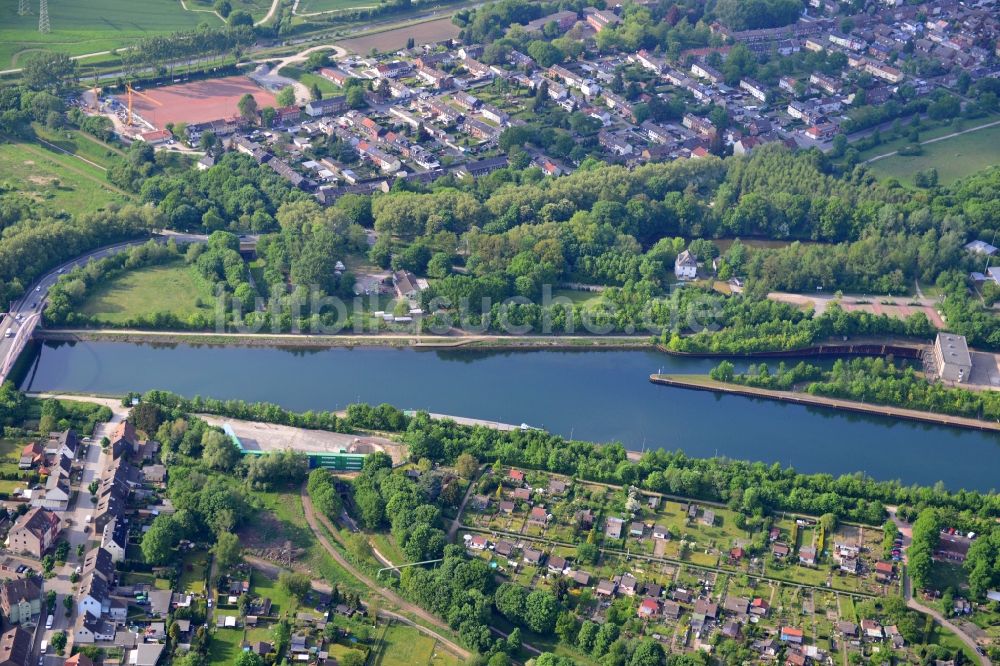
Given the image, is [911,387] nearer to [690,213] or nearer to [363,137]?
[690,213]

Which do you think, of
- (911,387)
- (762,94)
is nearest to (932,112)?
(762,94)

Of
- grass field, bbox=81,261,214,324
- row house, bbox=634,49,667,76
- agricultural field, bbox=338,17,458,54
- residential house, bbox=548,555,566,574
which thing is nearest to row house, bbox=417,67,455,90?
agricultural field, bbox=338,17,458,54

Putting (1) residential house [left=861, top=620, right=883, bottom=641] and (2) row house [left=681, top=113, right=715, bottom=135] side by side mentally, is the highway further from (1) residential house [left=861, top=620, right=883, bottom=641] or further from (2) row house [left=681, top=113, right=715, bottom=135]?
(1) residential house [left=861, top=620, right=883, bottom=641]

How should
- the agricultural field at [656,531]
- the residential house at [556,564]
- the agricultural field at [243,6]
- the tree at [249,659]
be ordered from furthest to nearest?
1. the agricultural field at [243,6]
2. the agricultural field at [656,531]
3. the residential house at [556,564]
4. the tree at [249,659]

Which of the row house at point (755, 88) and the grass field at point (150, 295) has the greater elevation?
the row house at point (755, 88)

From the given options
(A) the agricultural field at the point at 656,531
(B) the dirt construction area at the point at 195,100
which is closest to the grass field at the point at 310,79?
(B) the dirt construction area at the point at 195,100

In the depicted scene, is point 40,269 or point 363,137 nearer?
point 40,269

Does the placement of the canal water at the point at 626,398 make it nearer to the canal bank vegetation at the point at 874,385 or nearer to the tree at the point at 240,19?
the canal bank vegetation at the point at 874,385
